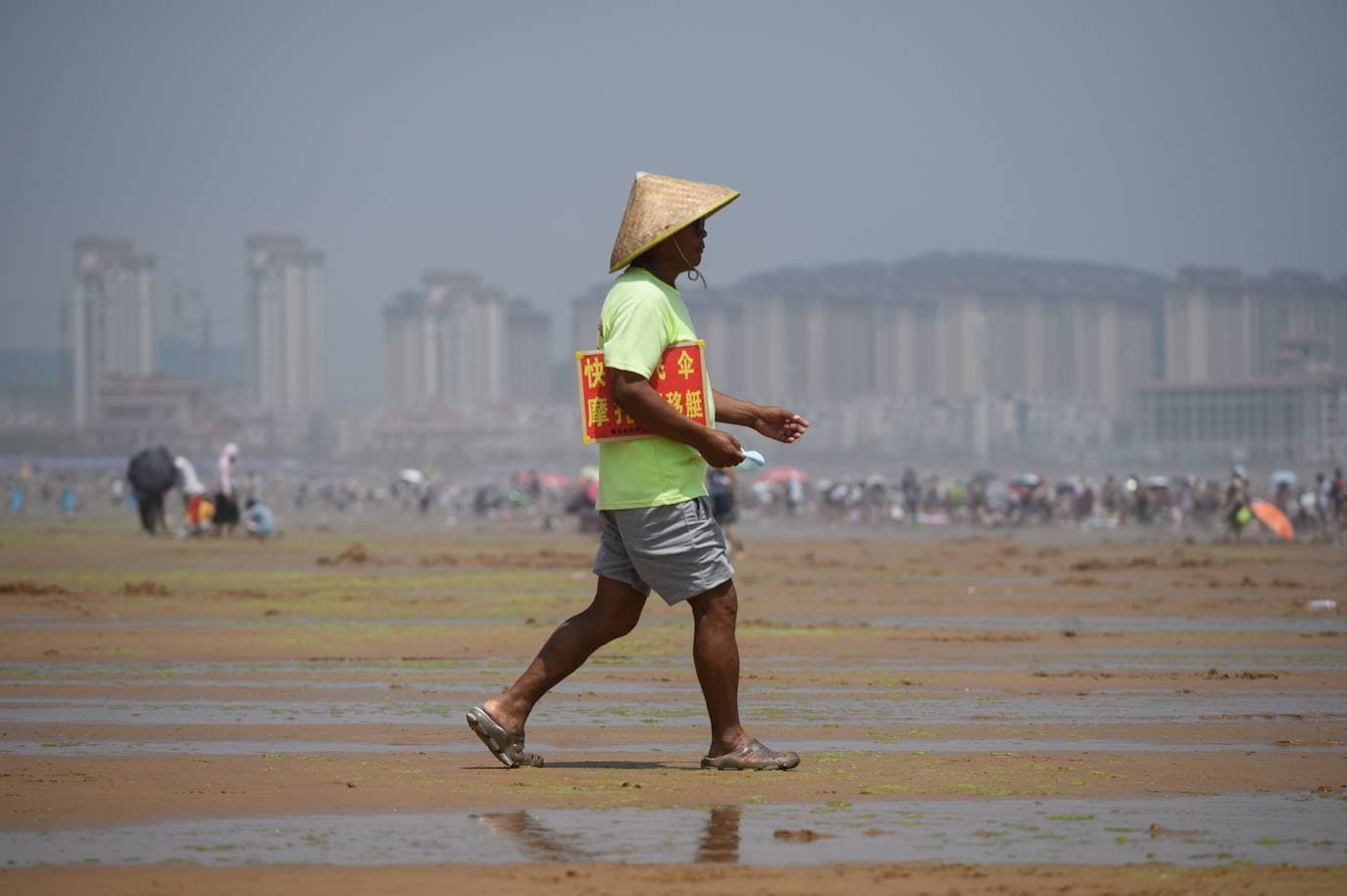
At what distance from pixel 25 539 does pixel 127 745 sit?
93.5 ft

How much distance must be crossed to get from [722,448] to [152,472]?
27595 millimetres

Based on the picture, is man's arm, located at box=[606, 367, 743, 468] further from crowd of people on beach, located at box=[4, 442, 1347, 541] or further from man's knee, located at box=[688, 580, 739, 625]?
crowd of people on beach, located at box=[4, 442, 1347, 541]

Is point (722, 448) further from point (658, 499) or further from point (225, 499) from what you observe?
point (225, 499)

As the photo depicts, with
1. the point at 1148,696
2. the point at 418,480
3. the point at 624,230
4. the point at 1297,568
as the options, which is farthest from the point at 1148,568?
the point at 418,480

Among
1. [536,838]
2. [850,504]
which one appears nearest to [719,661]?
[536,838]

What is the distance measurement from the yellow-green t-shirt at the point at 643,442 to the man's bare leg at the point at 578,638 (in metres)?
0.27

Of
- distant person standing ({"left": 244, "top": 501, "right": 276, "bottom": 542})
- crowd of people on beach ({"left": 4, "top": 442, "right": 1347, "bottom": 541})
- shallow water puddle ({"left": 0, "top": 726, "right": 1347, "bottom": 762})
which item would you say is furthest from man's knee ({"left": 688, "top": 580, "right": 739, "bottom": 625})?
distant person standing ({"left": 244, "top": 501, "right": 276, "bottom": 542})

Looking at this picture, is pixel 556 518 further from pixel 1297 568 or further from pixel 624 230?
pixel 624 230

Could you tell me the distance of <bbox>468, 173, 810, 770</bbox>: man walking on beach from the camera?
6168 mm

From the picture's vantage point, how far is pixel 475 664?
10352 millimetres

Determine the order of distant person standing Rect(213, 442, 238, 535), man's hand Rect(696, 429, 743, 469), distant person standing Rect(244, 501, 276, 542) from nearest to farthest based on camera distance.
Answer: man's hand Rect(696, 429, 743, 469) < distant person standing Rect(213, 442, 238, 535) < distant person standing Rect(244, 501, 276, 542)

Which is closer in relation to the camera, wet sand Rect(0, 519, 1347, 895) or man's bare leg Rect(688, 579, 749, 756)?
wet sand Rect(0, 519, 1347, 895)

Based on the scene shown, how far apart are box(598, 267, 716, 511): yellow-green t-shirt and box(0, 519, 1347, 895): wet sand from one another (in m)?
0.79

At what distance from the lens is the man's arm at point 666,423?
20.0 feet
